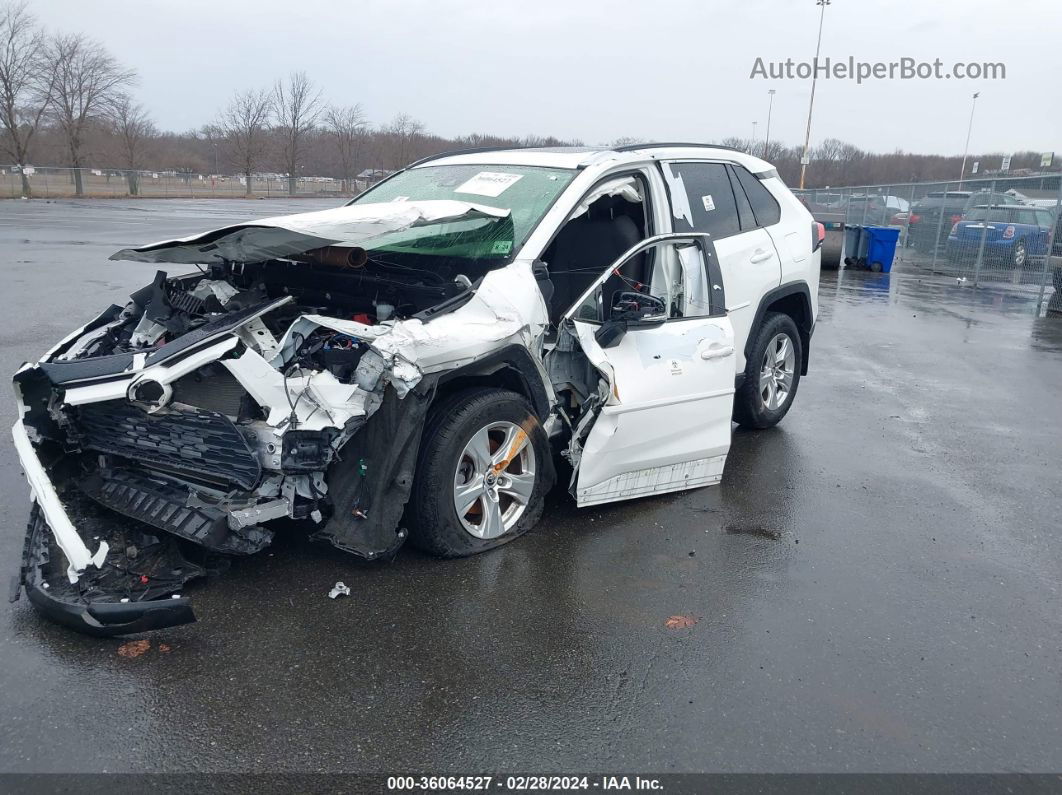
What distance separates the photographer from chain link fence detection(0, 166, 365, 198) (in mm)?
43531

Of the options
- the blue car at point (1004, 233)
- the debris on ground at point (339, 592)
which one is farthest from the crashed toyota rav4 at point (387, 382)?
the blue car at point (1004, 233)

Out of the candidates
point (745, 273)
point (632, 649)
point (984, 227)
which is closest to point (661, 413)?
point (632, 649)

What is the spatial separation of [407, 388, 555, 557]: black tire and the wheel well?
10.2 ft

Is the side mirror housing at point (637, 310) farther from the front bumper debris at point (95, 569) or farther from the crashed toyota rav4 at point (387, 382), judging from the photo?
the front bumper debris at point (95, 569)

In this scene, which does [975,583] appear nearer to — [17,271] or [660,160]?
[660,160]

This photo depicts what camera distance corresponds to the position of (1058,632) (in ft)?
12.1

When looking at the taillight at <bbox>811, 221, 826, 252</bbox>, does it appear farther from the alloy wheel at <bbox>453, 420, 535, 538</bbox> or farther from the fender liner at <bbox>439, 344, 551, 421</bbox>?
the alloy wheel at <bbox>453, 420, 535, 538</bbox>

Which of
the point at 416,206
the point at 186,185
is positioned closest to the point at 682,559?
the point at 416,206

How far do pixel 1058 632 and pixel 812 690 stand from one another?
4.59 feet

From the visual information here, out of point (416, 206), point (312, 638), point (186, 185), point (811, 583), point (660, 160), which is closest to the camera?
point (312, 638)

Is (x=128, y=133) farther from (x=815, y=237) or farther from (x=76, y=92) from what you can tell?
(x=815, y=237)

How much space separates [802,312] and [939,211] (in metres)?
15.5

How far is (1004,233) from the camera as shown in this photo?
1631 centimetres

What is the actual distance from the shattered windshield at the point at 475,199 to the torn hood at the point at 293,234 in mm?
58
